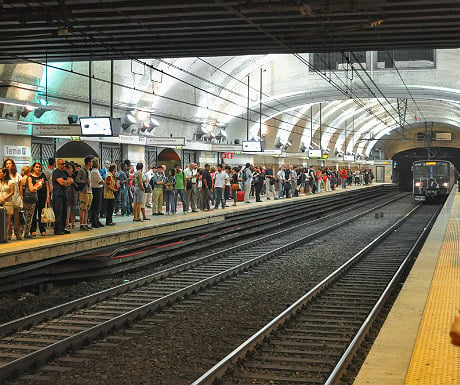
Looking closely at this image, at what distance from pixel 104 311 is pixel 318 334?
3.09 metres

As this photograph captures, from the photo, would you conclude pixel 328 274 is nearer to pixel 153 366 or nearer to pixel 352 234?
pixel 153 366

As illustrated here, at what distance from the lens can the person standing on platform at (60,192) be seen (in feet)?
42.9

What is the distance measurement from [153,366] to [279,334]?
202 centimetres

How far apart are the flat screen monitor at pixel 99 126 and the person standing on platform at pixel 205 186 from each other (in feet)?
14.4

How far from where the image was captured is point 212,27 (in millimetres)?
12977

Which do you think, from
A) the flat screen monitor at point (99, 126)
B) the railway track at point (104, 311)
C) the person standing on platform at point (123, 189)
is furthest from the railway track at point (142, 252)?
the flat screen monitor at point (99, 126)

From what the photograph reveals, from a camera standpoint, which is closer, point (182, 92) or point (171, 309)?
point (171, 309)

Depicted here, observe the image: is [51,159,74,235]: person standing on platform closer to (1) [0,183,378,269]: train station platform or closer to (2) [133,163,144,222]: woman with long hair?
(1) [0,183,378,269]: train station platform

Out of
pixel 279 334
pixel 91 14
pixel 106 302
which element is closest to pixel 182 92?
pixel 91 14

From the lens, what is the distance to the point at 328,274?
1300 cm

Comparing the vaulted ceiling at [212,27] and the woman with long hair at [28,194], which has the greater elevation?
the vaulted ceiling at [212,27]

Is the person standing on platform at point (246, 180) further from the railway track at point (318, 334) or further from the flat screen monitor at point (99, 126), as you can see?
the railway track at point (318, 334)

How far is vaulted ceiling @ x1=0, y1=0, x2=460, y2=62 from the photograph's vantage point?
11.0 m

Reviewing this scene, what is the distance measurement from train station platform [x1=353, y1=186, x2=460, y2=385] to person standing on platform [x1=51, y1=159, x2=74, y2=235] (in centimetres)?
673
